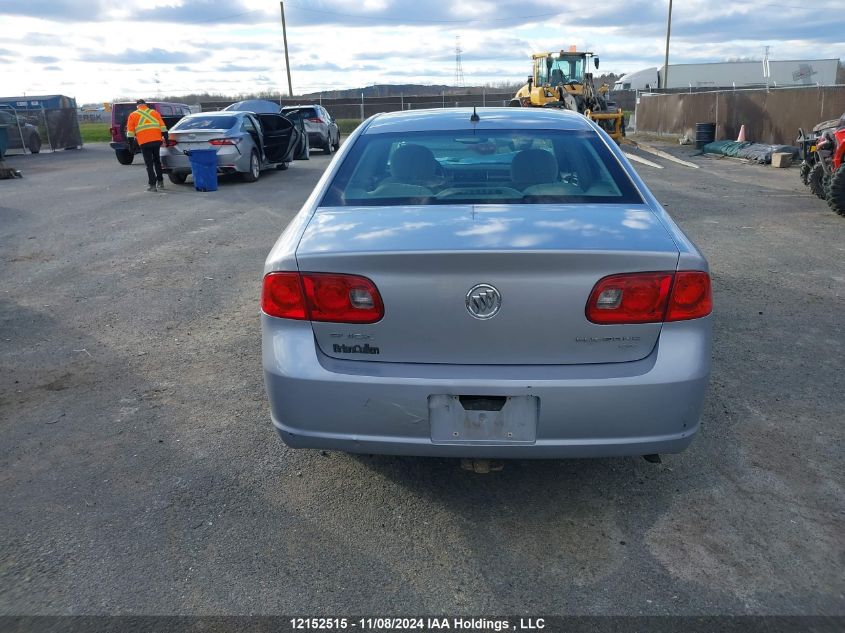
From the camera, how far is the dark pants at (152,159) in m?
14.0

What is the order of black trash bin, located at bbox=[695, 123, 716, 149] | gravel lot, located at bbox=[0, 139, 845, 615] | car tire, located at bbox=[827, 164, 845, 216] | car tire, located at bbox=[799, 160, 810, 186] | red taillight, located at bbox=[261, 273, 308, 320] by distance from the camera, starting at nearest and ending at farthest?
1. gravel lot, located at bbox=[0, 139, 845, 615]
2. red taillight, located at bbox=[261, 273, 308, 320]
3. car tire, located at bbox=[827, 164, 845, 216]
4. car tire, located at bbox=[799, 160, 810, 186]
5. black trash bin, located at bbox=[695, 123, 716, 149]

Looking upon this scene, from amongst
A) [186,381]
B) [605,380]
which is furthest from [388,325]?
[186,381]

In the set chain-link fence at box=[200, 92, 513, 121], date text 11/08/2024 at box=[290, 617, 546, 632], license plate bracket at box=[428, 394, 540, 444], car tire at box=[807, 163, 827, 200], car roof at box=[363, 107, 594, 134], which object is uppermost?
car roof at box=[363, 107, 594, 134]

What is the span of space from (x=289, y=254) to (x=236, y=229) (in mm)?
7581

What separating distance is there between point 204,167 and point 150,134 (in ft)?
3.75

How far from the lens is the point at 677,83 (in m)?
53.4

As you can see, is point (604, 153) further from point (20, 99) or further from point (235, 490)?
point (20, 99)

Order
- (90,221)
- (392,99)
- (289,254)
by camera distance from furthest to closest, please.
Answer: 1. (392,99)
2. (90,221)
3. (289,254)

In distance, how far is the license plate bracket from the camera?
269 cm

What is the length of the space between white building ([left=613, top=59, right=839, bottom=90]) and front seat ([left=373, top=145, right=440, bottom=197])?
49.3 metres

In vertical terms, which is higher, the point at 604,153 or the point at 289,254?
the point at 604,153

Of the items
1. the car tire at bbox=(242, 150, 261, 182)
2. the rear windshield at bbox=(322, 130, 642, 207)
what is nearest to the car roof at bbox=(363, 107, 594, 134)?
the rear windshield at bbox=(322, 130, 642, 207)

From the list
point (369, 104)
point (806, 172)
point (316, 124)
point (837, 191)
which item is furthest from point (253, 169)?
point (369, 104)

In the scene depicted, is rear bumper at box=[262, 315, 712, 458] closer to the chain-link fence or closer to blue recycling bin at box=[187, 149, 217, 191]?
blue recycling bin at box=[187, 149, 217, 191]
